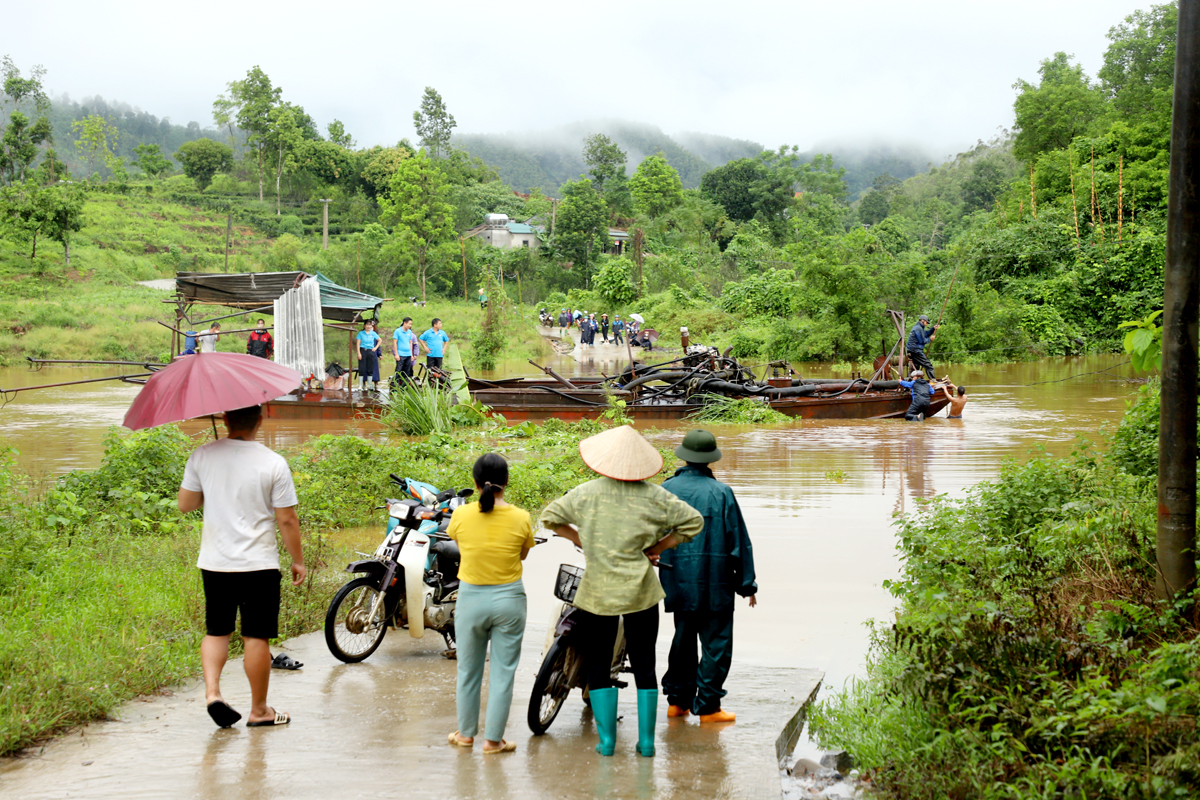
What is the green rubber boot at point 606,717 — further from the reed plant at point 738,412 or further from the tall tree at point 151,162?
the tall tree at point 151,162

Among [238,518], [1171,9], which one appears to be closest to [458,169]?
[1171,9]

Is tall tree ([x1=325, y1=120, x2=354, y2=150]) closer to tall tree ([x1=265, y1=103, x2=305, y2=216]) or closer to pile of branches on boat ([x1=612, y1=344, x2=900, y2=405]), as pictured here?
tall tree ([x1=265, y1=103, x2=305, y2=216])

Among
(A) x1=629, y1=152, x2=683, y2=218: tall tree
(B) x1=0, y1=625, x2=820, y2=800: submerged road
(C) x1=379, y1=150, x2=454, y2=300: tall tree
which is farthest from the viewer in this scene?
(A) x1=629, y1=152, x2=683, y2=218: tall tree

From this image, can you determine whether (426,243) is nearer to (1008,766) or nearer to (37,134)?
(37,134)

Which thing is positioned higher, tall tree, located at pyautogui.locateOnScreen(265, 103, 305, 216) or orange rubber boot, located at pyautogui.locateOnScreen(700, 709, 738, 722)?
tall tree, located at pyautogui.locateOnScreen(265, 103, 305, 216)

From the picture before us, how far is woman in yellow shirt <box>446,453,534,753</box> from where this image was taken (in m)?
3.99

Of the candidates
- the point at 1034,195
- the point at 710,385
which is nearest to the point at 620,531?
the point at 710,385

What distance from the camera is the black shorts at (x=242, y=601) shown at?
420cm

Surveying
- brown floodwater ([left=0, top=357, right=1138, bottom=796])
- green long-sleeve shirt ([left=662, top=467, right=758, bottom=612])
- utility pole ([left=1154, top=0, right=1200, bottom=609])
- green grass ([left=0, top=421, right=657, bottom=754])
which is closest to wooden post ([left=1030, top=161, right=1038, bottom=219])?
brown floodwater ([left=0, top=357, right=1138, bottom=796])

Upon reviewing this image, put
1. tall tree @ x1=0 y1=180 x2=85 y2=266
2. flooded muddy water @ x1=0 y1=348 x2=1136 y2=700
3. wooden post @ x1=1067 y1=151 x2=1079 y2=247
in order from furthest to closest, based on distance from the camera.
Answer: tall tree @ x1=0 y1=180 x2=85 y2=266 → wooden post @ x1=1067 y1=151 x2=1079 y2=247 → flooded muddy water @ x1=0 y1=348 x2=1136 y2=700

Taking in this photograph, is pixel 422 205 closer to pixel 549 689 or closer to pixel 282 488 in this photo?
pixel 282 488

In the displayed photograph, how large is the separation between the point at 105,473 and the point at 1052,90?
57.6 meters

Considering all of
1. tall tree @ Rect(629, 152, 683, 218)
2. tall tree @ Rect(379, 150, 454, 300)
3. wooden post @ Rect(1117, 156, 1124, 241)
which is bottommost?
wooden post @ Rect(1117, 156, 1124, 241)

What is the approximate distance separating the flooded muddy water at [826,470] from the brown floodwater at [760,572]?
25 mm
